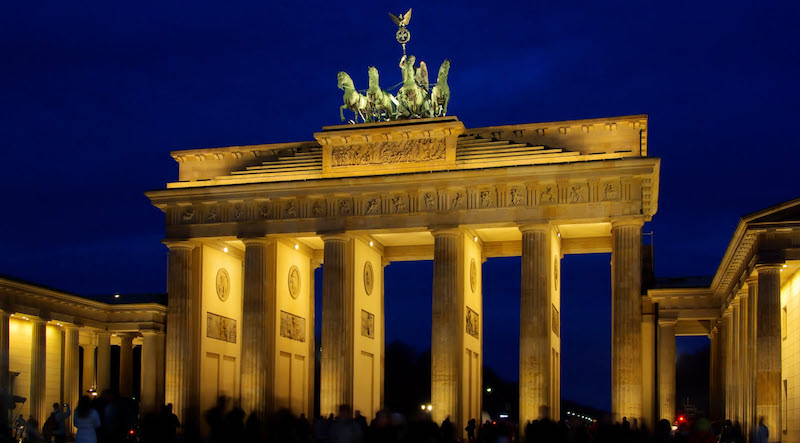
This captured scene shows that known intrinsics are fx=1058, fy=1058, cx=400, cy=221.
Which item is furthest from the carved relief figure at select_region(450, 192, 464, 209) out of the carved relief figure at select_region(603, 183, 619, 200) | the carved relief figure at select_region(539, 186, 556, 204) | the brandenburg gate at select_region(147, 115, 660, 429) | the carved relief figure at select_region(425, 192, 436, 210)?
the carved relief figure at select_region(603, 183, 619, 200)

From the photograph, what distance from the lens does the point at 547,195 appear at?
47969mm

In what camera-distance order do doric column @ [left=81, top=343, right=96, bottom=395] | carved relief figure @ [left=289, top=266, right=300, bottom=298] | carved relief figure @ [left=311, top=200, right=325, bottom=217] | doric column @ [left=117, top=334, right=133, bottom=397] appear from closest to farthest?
carved relief figure @ [left=311, top=200, right=325, bottom=217], carved relief figure @ [left=289, top=266, right=300, bottom=298], doric column @ [left=117, top=334, right=133, bottom=397], doric column @ [left=81, top=343, right=96, bottom=395]

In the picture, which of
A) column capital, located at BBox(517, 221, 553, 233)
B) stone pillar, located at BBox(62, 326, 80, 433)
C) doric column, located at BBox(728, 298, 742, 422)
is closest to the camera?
doric column, located at BBox(728, 298, 742, 422)

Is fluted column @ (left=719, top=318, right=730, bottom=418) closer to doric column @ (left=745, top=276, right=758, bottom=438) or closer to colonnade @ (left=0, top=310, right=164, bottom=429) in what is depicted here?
doric column @ (left=745, top=276, right=758, bottom=438)

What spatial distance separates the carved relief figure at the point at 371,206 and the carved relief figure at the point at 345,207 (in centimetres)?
77

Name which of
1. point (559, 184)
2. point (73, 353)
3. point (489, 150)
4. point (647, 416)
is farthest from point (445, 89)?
point (73, 353)

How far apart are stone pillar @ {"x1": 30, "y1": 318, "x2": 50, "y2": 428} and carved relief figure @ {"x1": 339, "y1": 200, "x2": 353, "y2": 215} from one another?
16282 mm

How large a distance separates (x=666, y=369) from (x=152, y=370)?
86.6 ft

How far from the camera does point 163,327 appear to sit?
58594 mm

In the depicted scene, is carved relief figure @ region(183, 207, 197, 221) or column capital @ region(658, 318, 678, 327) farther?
carved relief figure @ region(183, 207, 197, 221)

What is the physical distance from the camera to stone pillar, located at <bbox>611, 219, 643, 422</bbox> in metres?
45.8

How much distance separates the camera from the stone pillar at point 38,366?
5316cm

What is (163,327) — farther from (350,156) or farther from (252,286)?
(350,156)

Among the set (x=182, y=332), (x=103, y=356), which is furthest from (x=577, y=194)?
(x=103, y=356)
